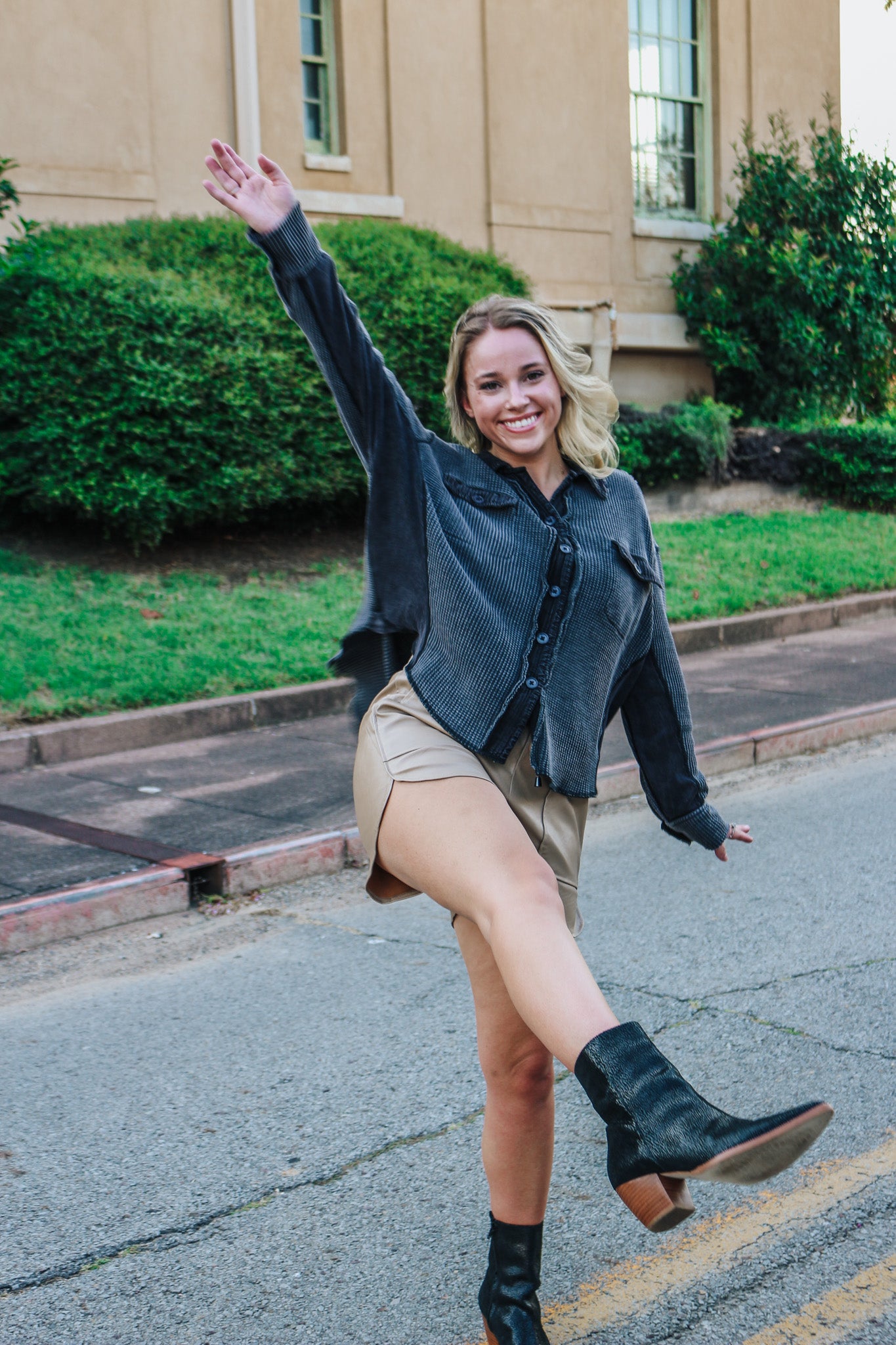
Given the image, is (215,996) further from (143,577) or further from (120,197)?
(120,197)

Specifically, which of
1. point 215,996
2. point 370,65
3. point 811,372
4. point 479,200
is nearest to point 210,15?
point 370,65

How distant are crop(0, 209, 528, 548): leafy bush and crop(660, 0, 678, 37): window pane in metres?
8.13

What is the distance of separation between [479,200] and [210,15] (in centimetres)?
364

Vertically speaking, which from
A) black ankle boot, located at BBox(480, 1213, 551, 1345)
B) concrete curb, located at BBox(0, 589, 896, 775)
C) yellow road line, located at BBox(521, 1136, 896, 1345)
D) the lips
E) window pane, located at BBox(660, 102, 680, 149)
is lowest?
yellow road line, located at BBox(521, 1136, 896, 1345)

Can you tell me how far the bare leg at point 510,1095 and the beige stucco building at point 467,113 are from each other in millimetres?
11971

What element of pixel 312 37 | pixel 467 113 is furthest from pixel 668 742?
pixel 467 113

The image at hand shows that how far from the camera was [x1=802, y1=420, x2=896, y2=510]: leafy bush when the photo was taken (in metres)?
16.5

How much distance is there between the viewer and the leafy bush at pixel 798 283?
17109mm

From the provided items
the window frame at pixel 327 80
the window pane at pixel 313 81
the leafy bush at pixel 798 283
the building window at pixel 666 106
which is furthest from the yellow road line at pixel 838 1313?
the building window at pixel 666 106

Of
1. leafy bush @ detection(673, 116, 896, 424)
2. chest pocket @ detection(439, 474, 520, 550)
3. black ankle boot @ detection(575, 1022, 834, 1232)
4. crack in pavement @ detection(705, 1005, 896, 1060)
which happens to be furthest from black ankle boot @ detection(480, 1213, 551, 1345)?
leafy bush @ detection(673, 116, 896, 424)

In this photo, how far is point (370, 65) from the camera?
1495 cm

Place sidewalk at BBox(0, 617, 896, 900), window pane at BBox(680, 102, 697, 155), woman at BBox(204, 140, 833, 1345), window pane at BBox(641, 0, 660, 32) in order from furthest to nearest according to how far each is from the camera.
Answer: window pane at BBox(680, 102, 697, 155)
window pane at BBox(641, 0, 660, 32)
sidewalk at BBox(0, 617, 896, 900)
woman at BBox(204, 140, 833, 1345)

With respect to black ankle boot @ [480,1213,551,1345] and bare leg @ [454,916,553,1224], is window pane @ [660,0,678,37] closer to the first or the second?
bare leg @ [454,916,553,1224]

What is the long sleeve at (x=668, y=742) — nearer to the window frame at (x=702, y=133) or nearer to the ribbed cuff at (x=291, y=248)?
the ribbed cuff at (x=291, y=248)
